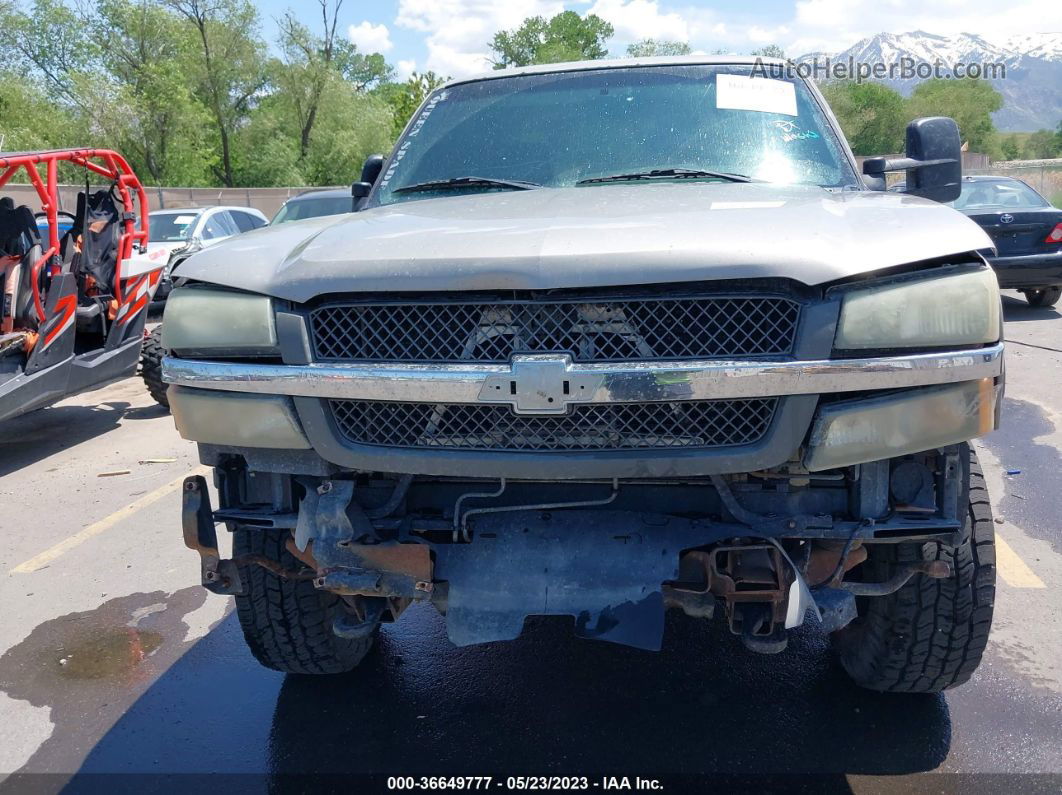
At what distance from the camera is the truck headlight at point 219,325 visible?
237 centimetres

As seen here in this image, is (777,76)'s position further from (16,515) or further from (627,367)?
(16,515)

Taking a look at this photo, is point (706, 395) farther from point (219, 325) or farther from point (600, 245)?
point (219, 325)

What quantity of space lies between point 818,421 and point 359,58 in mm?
67402

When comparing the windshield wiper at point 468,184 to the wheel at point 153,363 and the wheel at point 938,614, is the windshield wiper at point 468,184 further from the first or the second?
the wheel at point 153,363

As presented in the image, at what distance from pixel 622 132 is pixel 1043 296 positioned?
10.2m

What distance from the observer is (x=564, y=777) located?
107 inches

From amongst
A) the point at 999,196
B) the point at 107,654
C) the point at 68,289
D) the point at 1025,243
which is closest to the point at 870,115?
the point at 999,196

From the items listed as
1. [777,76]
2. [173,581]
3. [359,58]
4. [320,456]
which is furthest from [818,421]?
[359,58]

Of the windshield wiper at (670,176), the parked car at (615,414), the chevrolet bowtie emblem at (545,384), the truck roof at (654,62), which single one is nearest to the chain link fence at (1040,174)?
the truck roof at (654,62)

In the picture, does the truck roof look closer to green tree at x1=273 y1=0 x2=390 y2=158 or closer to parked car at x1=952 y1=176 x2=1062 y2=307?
parked car at x1=952 y1=176 x2=1062 y2=307

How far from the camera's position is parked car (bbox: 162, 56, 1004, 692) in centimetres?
215

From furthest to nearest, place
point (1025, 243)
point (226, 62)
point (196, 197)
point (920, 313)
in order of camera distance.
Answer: point (226, 62)
point (196, 197)
point (1025, 243)
point (920, 313)

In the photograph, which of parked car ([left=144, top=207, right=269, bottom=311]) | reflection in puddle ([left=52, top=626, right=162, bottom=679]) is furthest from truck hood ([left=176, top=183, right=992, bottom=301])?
parked car ([left=144, top=207, right=269, bottom=311])

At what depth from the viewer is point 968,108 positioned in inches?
3118
